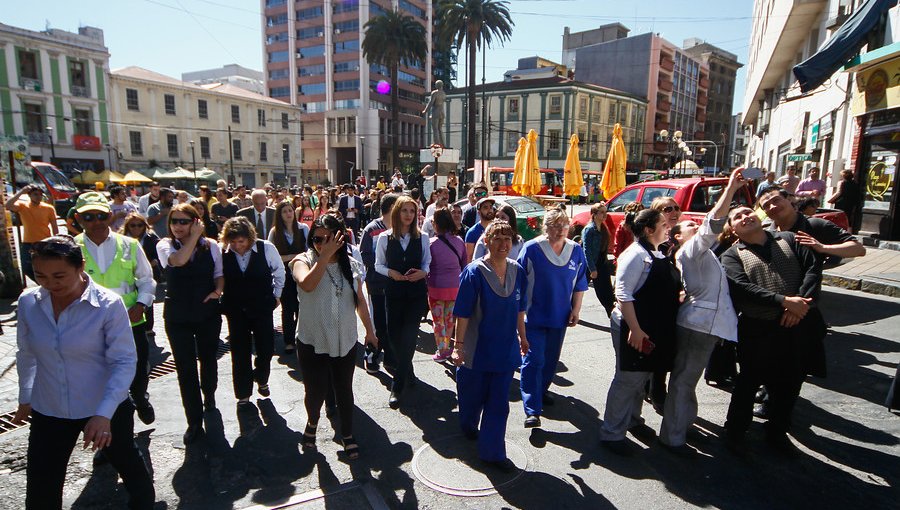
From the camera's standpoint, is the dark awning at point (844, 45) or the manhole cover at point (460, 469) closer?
the manhole cover at point (460, 469)

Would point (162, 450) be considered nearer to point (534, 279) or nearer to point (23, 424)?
point (23, 424)

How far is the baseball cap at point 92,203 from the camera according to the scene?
3746 mm

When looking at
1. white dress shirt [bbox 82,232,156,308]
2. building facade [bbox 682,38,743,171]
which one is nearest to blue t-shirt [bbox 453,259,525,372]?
white dress shirt [bbox 82,232,156,308]

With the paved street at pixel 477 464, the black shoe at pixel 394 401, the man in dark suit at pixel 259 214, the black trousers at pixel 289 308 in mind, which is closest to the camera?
the paved street at pixel 477 464

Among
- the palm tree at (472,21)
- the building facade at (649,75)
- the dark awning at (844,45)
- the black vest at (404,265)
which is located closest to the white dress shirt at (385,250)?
the black vest at (404,265)

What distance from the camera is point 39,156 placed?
120 ft

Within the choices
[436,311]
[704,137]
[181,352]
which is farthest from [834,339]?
[704,137]

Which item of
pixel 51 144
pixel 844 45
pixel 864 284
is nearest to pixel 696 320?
pixel 864 284

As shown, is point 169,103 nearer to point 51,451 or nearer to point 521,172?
point 521,172

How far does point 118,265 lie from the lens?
12.4 feet

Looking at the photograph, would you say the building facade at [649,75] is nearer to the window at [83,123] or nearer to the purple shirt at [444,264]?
the window at [83,123]

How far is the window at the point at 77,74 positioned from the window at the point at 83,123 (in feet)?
5.62

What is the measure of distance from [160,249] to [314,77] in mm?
65217

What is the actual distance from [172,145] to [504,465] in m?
51.5
